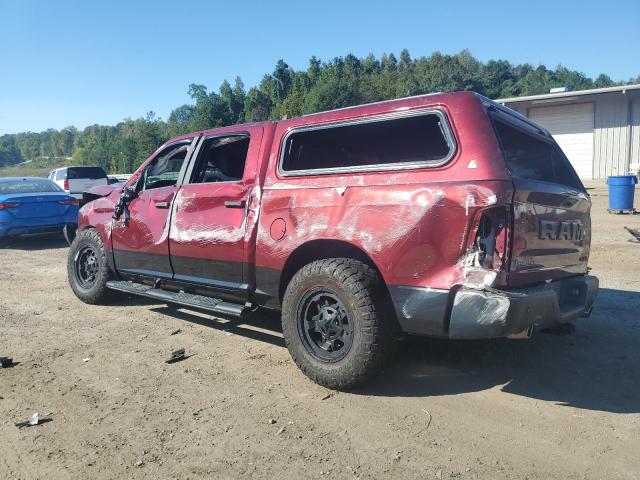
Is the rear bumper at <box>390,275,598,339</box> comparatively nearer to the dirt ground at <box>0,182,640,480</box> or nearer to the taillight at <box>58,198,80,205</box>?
the dirt ground at <box>0,182,640,480</box>

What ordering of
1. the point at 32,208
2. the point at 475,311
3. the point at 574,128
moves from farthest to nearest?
the point at 574,128 < the point at 32,208 < the point at 475,311

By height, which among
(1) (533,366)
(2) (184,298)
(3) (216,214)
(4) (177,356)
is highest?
(3) (216,214)

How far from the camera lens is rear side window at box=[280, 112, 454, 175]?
400 centimetres

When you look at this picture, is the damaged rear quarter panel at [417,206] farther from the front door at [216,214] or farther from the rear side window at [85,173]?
the rear side window at [85,173]

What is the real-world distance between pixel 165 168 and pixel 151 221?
70cm

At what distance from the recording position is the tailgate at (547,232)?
3113 mm

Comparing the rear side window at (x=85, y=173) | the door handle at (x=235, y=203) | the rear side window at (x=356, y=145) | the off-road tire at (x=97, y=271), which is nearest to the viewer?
the rear side window at (x=356, y=145)

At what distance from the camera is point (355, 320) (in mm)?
3434

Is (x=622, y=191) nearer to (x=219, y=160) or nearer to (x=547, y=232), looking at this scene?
(x=547, y=232)

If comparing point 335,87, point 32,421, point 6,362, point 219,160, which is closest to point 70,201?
point 219,160

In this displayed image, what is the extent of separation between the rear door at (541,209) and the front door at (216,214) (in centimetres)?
216

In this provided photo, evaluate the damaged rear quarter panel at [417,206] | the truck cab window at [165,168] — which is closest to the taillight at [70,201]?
the truck cab window at [165,168]

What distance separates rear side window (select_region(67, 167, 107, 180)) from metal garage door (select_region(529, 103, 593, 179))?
64.3 feet

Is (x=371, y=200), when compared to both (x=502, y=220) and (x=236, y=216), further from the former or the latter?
(x=236, y=216)
